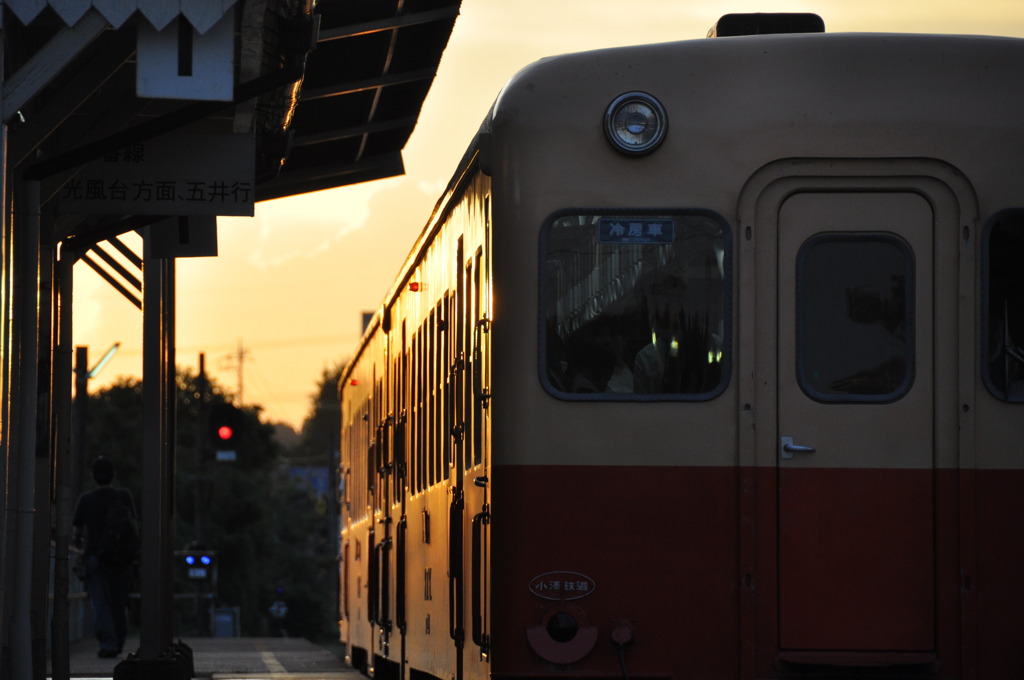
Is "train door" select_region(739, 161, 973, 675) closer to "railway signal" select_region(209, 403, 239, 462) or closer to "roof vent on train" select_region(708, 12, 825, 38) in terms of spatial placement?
"roof vent on train" select_region(708, 12, 825, 38)

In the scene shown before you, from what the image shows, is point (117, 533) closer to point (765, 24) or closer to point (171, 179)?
point (171, 179)

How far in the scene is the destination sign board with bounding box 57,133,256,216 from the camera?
29.0ft

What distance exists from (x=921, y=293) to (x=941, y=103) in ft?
2.30


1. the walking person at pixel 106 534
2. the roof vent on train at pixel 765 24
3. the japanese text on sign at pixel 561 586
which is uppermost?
the roof vent on train at pixel 765 24

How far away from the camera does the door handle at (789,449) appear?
645 centimetres

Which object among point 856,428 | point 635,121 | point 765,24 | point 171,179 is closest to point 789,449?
point 856,428

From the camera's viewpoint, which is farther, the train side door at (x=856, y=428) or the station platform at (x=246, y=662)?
the station platform at (x=246, y=662)

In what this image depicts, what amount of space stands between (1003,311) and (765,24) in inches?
64.9

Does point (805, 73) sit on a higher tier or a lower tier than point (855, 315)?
higher

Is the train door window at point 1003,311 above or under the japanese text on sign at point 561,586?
above

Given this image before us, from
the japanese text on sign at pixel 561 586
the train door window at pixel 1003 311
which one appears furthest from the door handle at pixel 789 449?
the japanese text on sign at pixel 561 586

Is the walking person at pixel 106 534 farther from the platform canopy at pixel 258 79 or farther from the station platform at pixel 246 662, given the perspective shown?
the platform canopy at pixel 258 79

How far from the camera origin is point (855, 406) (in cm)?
647

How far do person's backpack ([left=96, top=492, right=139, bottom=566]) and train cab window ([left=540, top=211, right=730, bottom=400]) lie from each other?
9.46 meters
